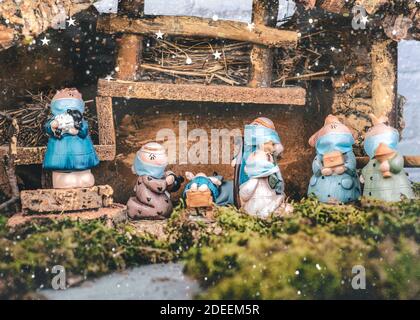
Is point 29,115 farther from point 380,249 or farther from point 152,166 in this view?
point 380,249

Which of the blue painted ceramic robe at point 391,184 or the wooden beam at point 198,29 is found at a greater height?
the wooden beam at point 198,29

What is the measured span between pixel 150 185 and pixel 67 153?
0.40 metres

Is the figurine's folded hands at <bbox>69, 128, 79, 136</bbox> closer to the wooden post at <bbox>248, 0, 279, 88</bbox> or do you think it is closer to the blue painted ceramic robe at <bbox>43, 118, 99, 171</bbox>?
the blue painted ceramic robe at <bbox>43, 118, 99, 171</bbox>

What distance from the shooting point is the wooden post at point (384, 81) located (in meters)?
3.55

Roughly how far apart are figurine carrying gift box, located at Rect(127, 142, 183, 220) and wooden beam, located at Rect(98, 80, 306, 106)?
24 cm

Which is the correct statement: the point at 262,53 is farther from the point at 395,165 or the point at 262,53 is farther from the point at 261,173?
the point at 395,165

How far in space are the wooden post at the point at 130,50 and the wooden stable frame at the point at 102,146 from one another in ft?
0.48

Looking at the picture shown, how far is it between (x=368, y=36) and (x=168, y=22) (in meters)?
0.97

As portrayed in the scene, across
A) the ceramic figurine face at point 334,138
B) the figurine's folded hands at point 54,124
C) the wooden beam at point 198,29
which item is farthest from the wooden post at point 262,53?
the figurine's folded hands at point 54,124

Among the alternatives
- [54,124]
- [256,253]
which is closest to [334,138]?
[256,253]

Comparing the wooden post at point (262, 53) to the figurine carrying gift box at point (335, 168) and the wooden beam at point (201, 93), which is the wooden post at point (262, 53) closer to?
the wooden beam at point (201, 93)

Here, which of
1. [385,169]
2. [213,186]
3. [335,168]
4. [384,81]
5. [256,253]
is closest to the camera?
[256,253]

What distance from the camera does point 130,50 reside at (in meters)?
3.31

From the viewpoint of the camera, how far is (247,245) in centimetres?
284
